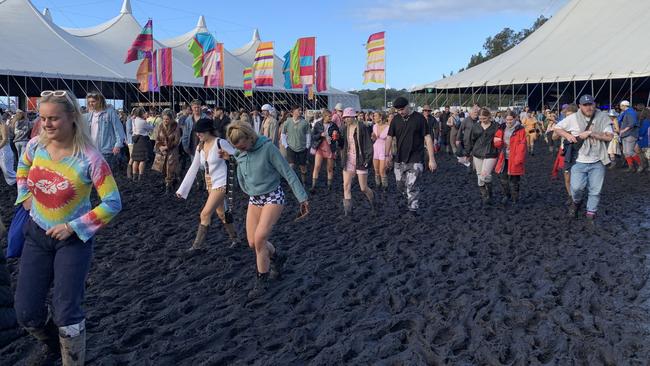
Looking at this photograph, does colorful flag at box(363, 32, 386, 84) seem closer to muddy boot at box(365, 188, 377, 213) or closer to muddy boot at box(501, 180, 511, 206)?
muddy boot at box(501, 180, 511, 206)

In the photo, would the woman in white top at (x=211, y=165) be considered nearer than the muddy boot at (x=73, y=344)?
No

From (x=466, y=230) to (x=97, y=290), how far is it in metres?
4.81

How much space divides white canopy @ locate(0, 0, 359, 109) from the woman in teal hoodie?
20.7 m

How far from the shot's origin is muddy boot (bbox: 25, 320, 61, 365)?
3.26 meters

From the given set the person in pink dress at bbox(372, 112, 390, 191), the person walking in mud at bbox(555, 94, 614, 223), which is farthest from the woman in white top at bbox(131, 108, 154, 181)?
the person walking in mud at bbox(555, 94, 614, 223)

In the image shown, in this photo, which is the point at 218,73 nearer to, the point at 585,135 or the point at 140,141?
the point at 140,141

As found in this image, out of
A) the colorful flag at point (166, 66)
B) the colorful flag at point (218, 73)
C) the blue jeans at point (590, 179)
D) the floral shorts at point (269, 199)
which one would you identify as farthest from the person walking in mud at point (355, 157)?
the colorful flag at point (166, 66)

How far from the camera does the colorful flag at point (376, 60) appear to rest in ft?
62.0

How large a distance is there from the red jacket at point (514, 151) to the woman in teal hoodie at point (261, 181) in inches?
211

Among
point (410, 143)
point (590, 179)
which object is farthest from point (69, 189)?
point (590, 179)

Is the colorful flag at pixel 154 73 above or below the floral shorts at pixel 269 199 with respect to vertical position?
above

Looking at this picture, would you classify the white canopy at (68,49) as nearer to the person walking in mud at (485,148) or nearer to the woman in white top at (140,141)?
the woman in white top at (140,141)

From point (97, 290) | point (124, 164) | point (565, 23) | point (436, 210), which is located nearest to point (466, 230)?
point (436, 210)

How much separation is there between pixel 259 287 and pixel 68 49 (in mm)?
24315
